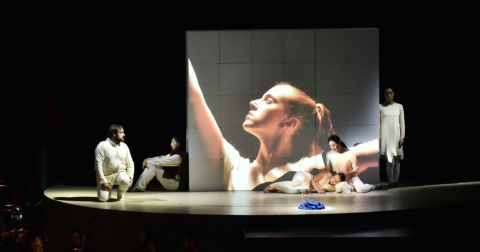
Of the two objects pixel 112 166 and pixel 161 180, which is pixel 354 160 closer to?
pixel 161 180

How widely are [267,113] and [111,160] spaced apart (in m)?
2.34

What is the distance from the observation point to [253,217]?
780 cm

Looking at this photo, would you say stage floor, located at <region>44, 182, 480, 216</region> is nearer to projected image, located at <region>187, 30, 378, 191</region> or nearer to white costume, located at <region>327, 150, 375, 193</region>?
white costume, located at <region>327, 150, 375, 193</region>

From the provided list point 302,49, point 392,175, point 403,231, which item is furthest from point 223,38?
point 403,231

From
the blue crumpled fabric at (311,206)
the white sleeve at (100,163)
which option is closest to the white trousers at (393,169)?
the blue crumpled fabric at (311,206)

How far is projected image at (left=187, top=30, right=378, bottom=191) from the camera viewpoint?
32.9 feet

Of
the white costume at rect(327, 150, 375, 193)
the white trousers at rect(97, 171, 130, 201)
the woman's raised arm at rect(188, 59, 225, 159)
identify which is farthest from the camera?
the woman's raised arm at rect(188, 59, 225, 159)

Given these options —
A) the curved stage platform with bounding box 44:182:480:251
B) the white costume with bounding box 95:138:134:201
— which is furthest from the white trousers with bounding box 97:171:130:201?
Result: the curved stage platform with bounding box 44:182:480:251

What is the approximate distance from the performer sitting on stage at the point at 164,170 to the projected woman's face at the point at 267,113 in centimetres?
107

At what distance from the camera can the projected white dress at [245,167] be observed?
1005cm

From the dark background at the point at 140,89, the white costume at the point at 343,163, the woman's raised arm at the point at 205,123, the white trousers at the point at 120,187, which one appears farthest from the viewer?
the dark background at the point at 140,89

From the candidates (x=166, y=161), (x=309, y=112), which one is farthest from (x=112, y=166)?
(x=309, y=112)

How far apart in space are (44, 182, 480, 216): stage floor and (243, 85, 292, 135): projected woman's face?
3.03ft

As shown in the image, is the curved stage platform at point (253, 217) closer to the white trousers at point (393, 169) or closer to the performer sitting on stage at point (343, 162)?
the performer sitting on stage at point (343, 162)
